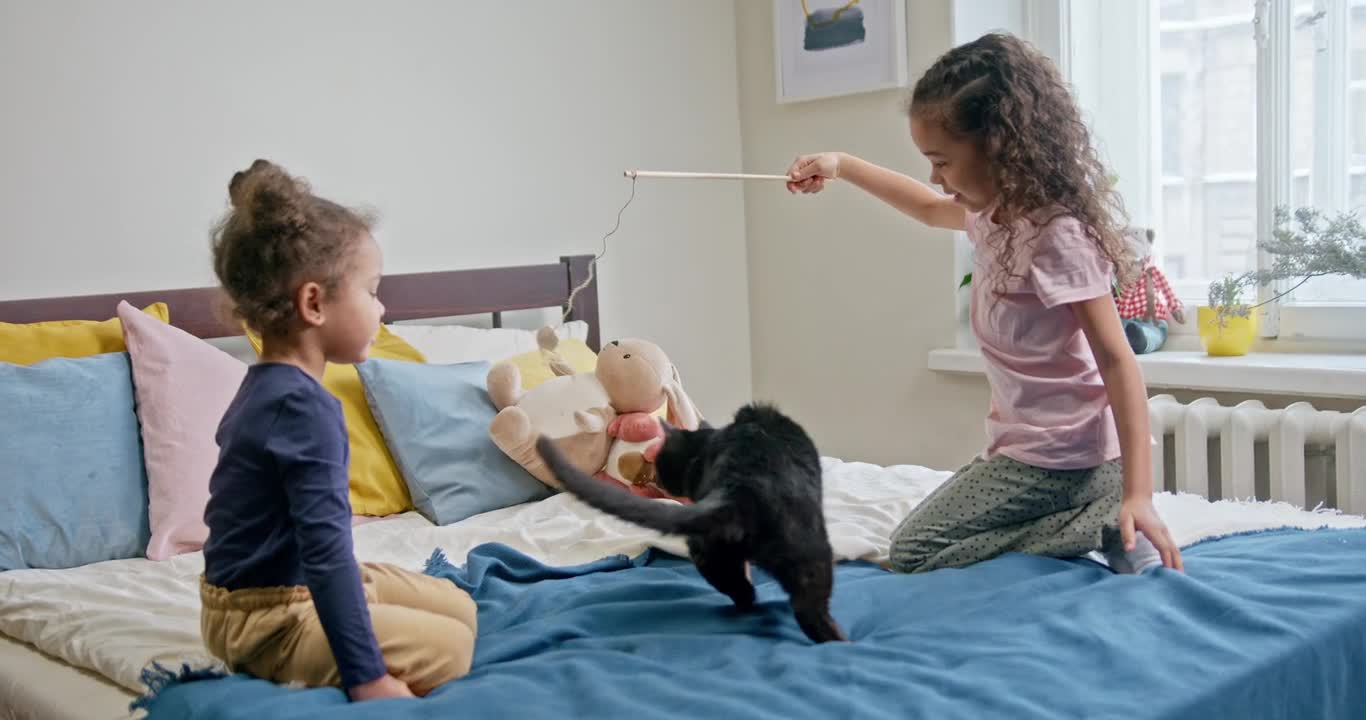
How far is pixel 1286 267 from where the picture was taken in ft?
8.29

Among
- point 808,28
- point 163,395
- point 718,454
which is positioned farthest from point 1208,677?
point 808,28

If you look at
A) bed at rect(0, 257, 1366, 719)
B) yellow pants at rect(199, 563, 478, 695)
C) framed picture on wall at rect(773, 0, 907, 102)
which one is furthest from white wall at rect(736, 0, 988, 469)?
yellow pants at rect(199, 563, 478, 695)

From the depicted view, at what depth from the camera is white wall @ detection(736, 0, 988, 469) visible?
10.2 feet

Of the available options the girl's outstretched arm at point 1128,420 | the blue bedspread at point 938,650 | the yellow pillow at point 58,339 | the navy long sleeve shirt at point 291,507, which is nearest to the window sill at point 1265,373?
the blue bedspread at point 938,650

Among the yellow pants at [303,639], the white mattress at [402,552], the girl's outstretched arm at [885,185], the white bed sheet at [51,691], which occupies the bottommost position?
the white bed sheet at [51,691]

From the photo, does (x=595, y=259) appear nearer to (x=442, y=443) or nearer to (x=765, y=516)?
(x=442, y=443)

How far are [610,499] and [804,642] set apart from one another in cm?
32

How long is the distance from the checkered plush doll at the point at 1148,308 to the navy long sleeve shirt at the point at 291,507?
196 centimetres

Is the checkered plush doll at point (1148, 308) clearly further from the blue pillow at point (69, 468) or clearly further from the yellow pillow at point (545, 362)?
the blue pillow at point (69, 468)

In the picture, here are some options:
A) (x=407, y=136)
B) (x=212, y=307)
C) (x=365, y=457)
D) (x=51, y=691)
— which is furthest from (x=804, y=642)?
(x=407, y=136)

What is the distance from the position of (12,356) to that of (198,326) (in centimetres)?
39

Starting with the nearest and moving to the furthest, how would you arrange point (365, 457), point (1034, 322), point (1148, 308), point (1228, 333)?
point (1034, 322) < point (365, 457) < point (1228, 333) < point (1148, 308)

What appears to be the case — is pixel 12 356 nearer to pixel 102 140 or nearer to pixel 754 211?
pixel 102 140

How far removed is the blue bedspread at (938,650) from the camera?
121 centimetres
